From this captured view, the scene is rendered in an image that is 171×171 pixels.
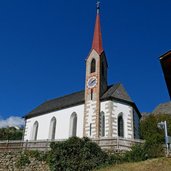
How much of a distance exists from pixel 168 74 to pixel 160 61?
0.98 m

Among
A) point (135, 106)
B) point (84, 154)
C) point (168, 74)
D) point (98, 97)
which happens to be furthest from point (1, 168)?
point (168, 74)

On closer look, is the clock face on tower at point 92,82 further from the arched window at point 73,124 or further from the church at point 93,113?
the arched window at point 73,124

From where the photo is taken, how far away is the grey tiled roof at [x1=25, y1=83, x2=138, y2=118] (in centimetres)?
3488

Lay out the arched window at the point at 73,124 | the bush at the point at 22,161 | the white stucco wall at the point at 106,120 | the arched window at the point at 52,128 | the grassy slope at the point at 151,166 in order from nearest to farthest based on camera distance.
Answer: the grassy slope at the point at 151,166 → the bush at the point at 22,161 → the white stucco wall at the point at 106,120 → the arched window at the point at 73,124 → the arched window at the point at 52,128

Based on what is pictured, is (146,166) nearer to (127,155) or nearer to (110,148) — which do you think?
(127,155)

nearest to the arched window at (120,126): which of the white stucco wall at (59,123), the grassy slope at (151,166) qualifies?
the white stucco wall at (59,123)

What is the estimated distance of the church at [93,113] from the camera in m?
33.2

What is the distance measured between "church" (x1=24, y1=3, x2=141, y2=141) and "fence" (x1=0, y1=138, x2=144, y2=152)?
4499 mm

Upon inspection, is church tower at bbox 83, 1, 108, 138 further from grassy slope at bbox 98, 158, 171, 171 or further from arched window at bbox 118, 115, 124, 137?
grassy slope at bbox 98, 158, 171, 171

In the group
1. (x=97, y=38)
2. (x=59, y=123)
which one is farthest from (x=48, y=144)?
(x=97, y=38)

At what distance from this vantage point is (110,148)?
25469mm

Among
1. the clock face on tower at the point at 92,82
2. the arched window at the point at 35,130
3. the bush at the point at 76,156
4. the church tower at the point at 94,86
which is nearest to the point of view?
the bush at the point at 76,156

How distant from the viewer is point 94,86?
35969 millimetres

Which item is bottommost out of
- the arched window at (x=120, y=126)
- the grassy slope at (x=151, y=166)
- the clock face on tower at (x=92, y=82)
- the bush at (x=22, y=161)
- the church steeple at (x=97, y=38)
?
the grassy slope at (x=151, y=166)
